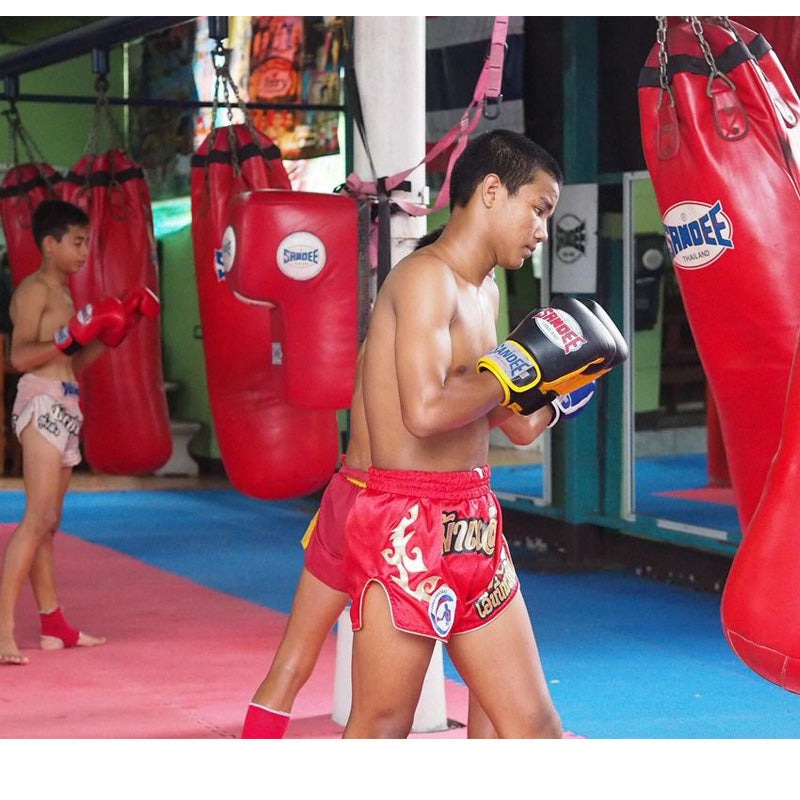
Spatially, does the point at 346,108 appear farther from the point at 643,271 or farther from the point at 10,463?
the point at 10,463

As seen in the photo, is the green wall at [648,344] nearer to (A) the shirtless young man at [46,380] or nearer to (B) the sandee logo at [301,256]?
(A) the shirtless young man at [46,380]

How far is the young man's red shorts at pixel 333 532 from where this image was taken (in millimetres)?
3002

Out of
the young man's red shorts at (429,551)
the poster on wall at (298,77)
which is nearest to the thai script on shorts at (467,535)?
the young man's red shorts at (429,551)

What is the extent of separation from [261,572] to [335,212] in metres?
3.05

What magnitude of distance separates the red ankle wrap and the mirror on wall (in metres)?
2.42

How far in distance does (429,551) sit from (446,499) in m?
0.10

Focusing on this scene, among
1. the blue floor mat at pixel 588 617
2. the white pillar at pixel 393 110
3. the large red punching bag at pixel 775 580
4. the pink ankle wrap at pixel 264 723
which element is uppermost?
the white pillar at pixel 393 110

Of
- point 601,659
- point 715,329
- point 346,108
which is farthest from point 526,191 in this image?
point 346,108

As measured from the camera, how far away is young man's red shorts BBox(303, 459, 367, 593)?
9.85 ft

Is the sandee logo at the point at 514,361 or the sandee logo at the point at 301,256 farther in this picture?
the sandee logo at the point at 301,256

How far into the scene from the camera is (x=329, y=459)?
151 inches

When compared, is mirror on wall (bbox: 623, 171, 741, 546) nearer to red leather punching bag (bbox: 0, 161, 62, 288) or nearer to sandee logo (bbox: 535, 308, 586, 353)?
red leather punching bag (bbox: 0, 161, 62, 288)

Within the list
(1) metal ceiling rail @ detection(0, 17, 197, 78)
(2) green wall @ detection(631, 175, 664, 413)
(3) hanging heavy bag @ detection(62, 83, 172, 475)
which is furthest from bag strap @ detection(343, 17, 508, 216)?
(2) green wall @ detection(631, 175, 664, 413)

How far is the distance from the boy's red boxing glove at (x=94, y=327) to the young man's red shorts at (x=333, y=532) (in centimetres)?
142
